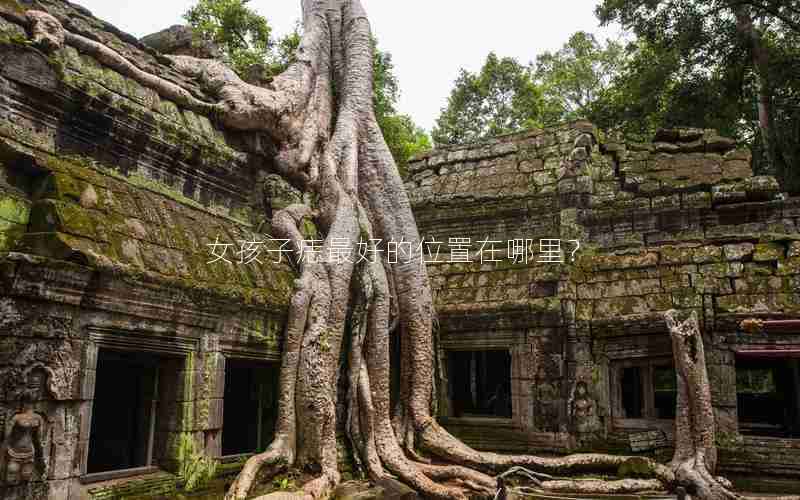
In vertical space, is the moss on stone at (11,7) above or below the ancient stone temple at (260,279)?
above

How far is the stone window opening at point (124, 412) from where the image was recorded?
223 inches

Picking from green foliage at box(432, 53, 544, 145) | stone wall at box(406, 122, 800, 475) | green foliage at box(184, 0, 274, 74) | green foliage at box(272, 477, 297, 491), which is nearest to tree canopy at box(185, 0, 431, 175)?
green foliage at box(184, 0, 274, 74)

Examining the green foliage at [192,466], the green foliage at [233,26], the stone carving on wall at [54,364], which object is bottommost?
the green foliage at [192,466]

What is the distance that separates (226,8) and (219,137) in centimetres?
1287

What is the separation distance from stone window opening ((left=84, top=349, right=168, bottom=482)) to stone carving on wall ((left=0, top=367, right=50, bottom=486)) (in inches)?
40.4

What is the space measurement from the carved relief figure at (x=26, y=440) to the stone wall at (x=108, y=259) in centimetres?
2

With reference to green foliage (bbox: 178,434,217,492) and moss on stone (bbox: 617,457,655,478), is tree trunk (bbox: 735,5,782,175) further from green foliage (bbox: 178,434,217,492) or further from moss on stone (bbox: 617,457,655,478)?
green foliage (bbox: 178,434,217,492)

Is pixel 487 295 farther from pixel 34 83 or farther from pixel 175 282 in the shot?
pixel 34 83

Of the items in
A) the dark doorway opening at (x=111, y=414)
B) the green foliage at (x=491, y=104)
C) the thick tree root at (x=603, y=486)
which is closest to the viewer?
the thick tree root at (x=603, y=486)

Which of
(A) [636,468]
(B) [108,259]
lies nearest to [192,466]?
(B) [108,259]

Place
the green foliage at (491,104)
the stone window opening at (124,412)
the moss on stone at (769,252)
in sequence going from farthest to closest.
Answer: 1. the green foliage at (491,104)
2. the moss on stone at (769,252)
3. the stone window opening at (124,412)

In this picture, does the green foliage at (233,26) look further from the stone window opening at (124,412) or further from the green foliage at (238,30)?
the stone window opening at (124,412)

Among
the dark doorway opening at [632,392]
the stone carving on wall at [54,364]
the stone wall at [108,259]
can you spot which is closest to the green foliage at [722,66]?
the dark doorway opening at [632,392]

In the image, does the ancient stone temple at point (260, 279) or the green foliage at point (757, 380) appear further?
the green foliage at point (757, 380)
